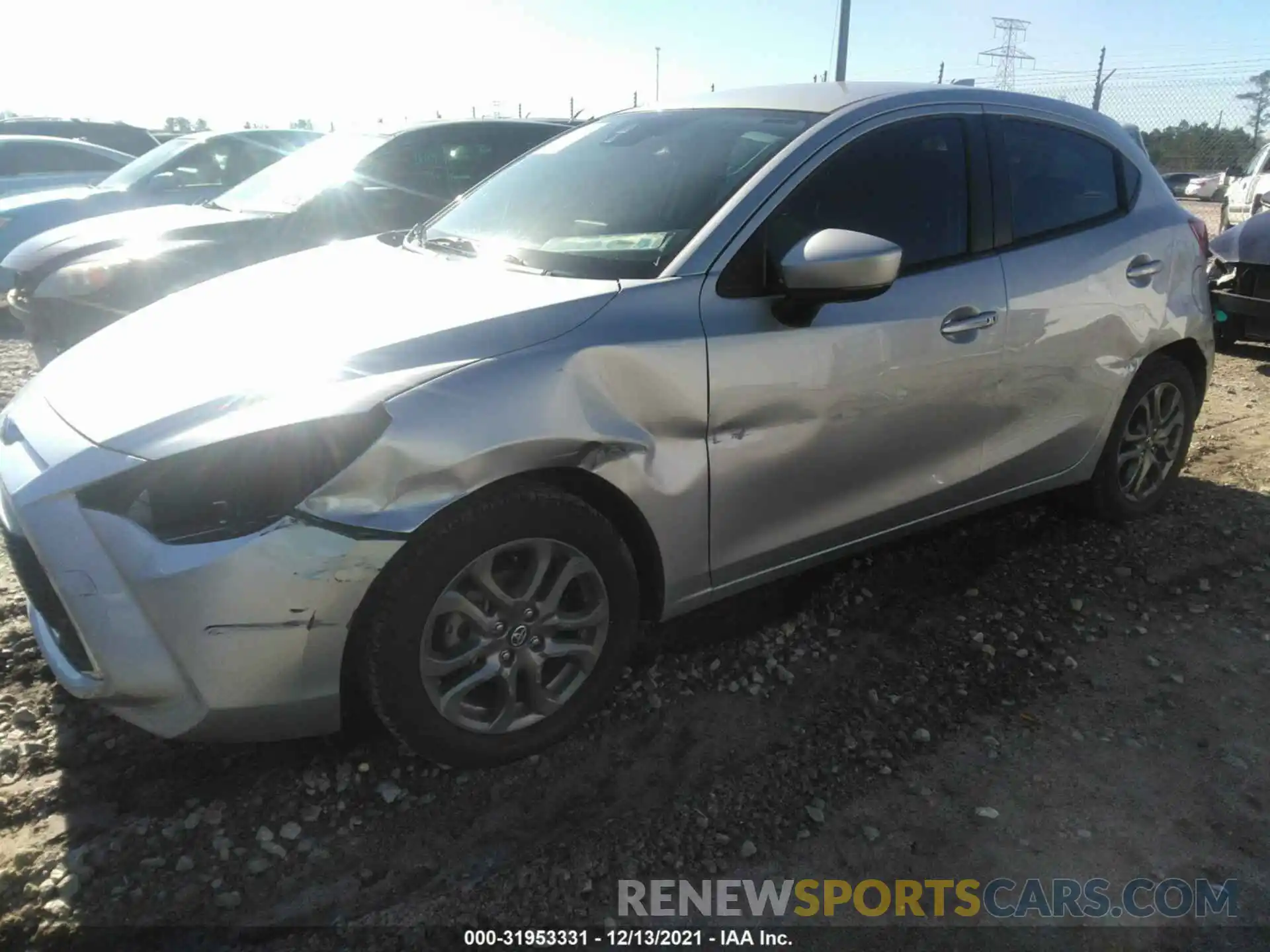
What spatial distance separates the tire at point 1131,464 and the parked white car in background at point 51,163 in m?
10.7

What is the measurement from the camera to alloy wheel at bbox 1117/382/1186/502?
381 cm

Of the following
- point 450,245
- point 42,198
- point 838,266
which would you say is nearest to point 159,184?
point 42,198

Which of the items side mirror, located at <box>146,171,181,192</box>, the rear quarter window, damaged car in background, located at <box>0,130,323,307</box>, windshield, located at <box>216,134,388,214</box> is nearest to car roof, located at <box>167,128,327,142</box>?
damaged car in background, located at <box>0,130,323,307</box>

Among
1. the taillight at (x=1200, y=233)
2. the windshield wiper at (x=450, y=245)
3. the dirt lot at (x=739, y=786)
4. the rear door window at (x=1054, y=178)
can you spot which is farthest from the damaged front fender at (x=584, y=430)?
the taillight at (x=1200, y=233)

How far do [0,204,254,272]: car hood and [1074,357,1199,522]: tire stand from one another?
4.91 meters

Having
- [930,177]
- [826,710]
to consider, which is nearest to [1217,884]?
[826,710]

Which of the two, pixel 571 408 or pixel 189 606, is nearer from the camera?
pixel 189 606

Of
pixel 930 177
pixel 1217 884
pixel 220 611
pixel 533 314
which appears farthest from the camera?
pixel 930 177

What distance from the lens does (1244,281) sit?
6312mm

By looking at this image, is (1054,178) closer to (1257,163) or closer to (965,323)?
(965,323)

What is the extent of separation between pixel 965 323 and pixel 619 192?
46.1 inches

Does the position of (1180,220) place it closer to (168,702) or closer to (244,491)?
(244,491)

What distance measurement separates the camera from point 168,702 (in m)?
2.06

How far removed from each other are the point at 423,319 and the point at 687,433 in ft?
2.39
